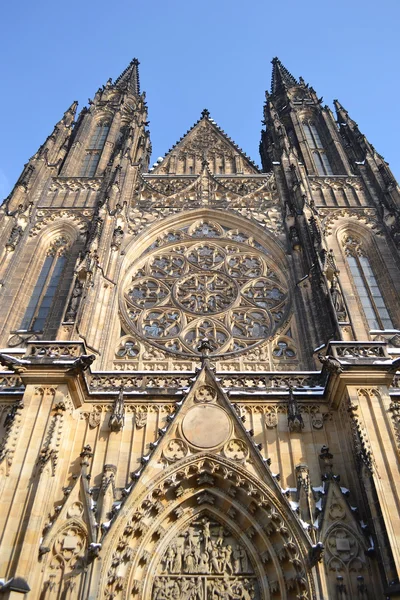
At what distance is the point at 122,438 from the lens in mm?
10383

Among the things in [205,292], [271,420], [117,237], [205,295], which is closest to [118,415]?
[271,420]

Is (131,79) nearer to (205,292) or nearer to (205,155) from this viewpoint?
(205,155)

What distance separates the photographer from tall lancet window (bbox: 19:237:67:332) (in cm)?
1390

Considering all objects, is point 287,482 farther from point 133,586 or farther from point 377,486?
point 133,586

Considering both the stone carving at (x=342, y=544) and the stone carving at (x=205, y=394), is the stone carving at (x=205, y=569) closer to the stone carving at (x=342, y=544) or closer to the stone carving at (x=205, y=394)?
the stone carving at (x=342, y=544)

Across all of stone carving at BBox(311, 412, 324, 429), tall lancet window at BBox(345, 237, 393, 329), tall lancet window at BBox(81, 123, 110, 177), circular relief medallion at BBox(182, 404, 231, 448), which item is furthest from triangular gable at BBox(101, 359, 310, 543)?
tall lancet window at BBox(81, 123, 110, 177)

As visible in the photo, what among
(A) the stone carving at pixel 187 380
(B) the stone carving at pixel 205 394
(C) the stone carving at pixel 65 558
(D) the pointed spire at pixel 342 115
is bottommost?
(C) the stone carving at pixel 65 558

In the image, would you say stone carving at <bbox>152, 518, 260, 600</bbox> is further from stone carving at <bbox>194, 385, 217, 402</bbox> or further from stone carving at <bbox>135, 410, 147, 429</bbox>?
stone carving at <bbox>194, 385, 217, 402</bbox>

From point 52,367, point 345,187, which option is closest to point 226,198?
point 345,187

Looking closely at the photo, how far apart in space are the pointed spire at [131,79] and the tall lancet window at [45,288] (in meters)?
14.6

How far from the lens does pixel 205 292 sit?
14664mm

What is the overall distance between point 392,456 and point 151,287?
330 inches

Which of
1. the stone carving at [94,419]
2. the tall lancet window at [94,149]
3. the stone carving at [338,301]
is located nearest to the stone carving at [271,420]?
the stone carving at [338,301]

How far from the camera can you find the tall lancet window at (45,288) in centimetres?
1390
